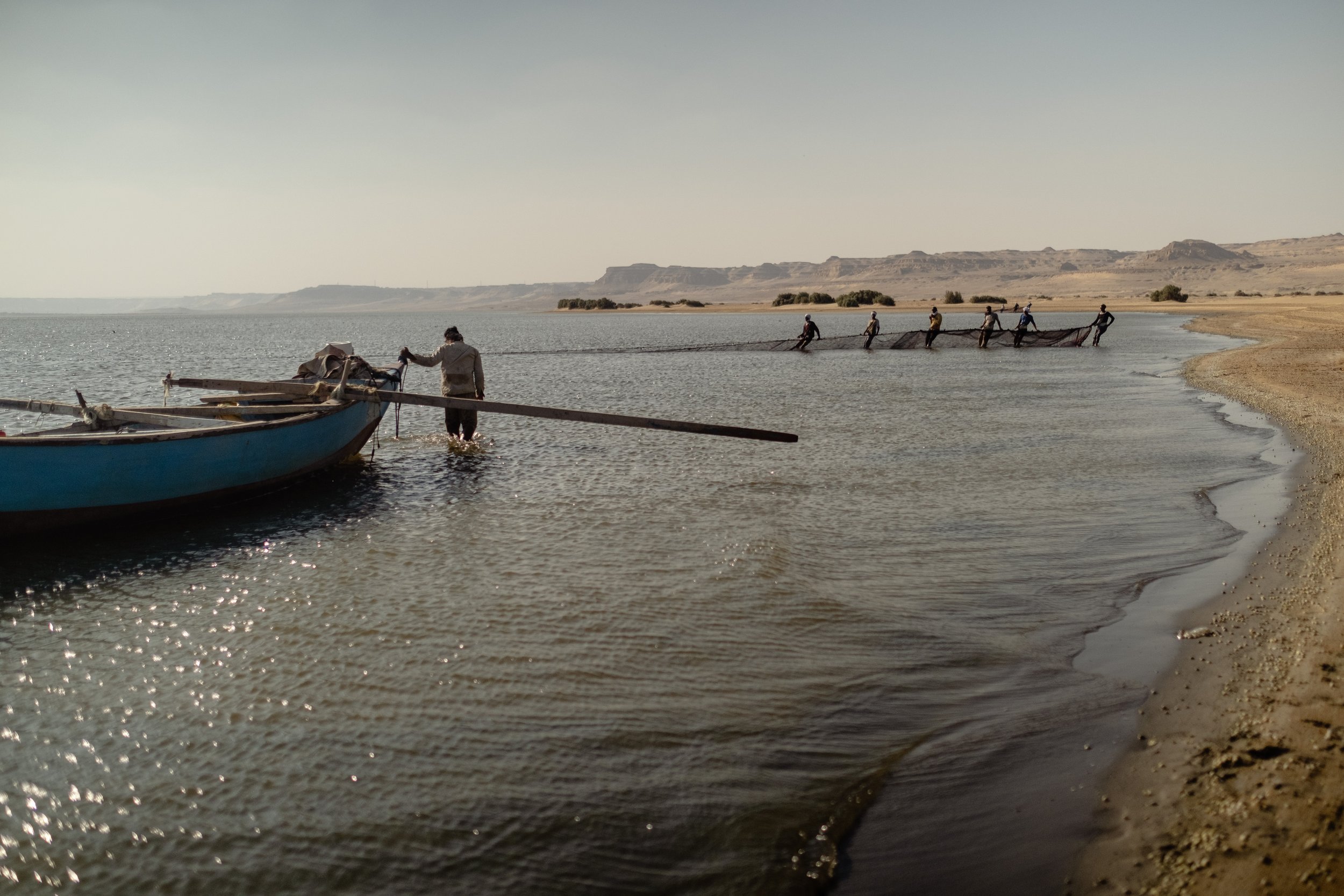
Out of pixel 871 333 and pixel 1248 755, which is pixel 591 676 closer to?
pixel 1248 755

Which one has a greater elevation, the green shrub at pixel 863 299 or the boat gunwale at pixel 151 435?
the green shrub at pixel 863 299

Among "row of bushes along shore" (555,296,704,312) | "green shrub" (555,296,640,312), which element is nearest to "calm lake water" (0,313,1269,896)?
"green shrub" (555,296,640,312)

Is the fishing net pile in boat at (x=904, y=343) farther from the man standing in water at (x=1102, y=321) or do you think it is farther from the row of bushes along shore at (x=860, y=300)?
the row of bushes along shore at (x=860, y=300)

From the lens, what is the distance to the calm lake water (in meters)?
4.33

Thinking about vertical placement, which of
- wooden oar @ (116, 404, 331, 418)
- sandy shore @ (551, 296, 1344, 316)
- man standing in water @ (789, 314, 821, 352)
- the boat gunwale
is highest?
sandy shore @ (551, 296, 1344, 316)

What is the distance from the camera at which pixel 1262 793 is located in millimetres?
4285

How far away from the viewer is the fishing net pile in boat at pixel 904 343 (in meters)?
41.3

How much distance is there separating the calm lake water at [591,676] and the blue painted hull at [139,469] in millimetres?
340

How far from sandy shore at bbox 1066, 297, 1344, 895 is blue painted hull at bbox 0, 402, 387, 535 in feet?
32.7

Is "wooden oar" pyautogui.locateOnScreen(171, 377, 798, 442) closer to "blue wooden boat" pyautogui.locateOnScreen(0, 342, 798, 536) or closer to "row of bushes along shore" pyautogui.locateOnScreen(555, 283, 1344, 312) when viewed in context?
"blue wooden boat" pyautogui.locateOnScreen(0, 342, 798, 536)

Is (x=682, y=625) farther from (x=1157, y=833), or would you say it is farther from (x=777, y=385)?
(x=777, y=385)

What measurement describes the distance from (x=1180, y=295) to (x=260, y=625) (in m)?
103

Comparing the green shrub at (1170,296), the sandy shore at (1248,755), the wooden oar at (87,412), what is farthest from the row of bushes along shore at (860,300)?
the wooden oar at (87,412)

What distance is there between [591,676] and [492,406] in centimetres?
692
